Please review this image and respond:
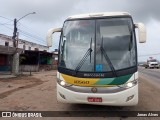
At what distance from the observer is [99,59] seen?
28.1 feet

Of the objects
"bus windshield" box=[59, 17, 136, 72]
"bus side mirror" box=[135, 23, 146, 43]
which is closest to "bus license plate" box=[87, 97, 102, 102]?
"bus windshield" box=[59, 17, 136, 72]

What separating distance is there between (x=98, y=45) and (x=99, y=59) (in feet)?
1.63

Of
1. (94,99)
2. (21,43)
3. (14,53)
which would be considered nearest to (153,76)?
(14,53)

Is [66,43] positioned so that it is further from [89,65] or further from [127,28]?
[127,28]

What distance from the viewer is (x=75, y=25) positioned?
9383mm

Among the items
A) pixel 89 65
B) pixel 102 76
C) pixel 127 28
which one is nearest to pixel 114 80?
pixel 102 76

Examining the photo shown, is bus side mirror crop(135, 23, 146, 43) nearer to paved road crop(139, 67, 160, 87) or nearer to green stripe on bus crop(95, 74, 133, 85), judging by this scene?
green stripe on bus crop(95, 74, 133, 85)

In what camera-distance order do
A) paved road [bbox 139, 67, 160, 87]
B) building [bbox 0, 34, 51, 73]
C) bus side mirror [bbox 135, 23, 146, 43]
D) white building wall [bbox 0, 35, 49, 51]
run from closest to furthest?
bus side mirror [bbox 135, 23, 146, 43] < paved road [bbox 139, 67, 160, 87] < building [bbox 0, 34, 51, 73] < white building wall [bbox 0, 35, 49, 51]

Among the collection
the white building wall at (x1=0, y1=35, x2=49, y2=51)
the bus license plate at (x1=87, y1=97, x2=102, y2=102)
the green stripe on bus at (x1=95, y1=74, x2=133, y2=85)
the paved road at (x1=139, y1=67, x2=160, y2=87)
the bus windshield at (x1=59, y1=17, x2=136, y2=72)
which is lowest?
the paved road at (x1=139, y1=67, x2=160, y2=87)

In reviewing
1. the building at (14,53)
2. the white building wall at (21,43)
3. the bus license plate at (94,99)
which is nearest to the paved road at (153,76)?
the bus license plate at (94,99)

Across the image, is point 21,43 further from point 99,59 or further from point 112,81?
point 112,81

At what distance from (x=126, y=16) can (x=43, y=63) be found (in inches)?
1828

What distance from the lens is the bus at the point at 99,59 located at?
8.23 meters

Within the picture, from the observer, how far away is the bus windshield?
8.52 metres
